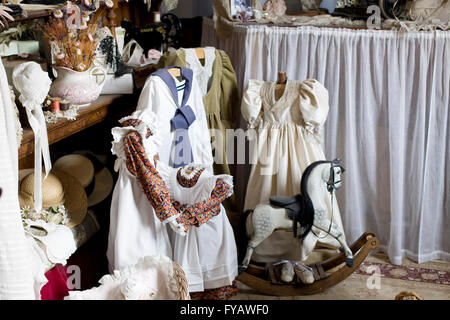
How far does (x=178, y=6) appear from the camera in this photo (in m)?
3.60

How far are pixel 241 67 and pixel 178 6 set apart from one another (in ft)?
3.09

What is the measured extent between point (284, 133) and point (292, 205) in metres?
0.38

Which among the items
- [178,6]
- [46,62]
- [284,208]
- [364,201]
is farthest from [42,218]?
[178,6]

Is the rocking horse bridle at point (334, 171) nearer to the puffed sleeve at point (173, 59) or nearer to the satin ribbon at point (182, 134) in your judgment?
the satin ribbon at point (182, 134)

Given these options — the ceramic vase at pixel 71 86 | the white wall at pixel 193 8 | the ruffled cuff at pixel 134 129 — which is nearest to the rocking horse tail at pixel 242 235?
the ruffled cuff at pixel 134 129

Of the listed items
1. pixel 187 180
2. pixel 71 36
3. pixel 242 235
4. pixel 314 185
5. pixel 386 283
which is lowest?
pixel 386 283

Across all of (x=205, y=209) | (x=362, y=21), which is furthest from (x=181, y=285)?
(x=362, y=21)

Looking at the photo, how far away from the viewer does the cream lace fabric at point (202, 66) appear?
8.41 feet

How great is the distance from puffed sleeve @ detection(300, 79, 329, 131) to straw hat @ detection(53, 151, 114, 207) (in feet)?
3.12

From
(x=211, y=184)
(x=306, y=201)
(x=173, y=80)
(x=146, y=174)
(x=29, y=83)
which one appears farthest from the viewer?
(x=306, y=201)

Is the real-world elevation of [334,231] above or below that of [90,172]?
below

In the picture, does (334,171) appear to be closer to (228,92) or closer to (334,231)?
(334,231)

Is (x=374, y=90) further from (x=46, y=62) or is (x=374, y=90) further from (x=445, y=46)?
(x=46, y=62)

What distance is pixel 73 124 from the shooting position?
82.1 inches
